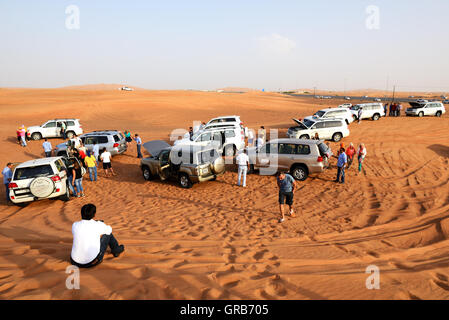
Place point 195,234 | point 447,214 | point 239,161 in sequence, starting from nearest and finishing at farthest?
point 195,234 → point 447,214 → point 239,161

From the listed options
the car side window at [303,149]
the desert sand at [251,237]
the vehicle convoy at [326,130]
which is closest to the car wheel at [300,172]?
the desert sand at [251,237]

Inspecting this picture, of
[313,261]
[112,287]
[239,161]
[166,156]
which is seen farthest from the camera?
[166,156]

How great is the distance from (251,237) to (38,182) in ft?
26.3

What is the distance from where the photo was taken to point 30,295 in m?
3.94

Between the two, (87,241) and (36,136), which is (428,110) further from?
(36,136)

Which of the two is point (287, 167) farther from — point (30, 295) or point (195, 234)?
point (30, 295)

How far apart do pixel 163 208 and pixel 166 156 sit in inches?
138

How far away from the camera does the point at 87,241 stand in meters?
4.80

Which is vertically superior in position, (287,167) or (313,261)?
(287,167)

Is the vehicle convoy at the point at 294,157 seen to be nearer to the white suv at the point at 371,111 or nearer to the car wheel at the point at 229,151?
the car wheel at the point at 229,151

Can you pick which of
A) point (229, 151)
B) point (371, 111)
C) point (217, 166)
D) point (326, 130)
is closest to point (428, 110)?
point (371, 111)

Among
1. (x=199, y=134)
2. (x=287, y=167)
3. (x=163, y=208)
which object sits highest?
(x=199, y=134)

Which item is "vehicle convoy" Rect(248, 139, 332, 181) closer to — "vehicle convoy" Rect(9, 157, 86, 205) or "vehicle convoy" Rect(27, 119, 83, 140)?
"vehicle convoy" Rect(9, 157, 86, 205)
